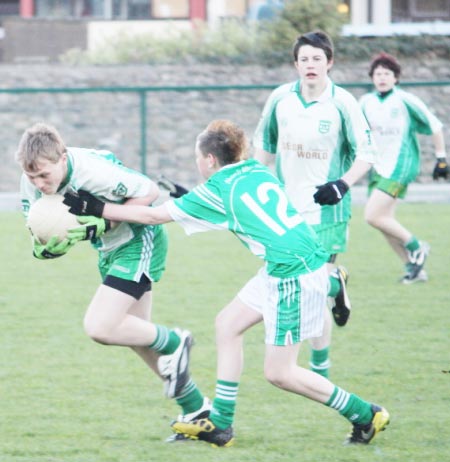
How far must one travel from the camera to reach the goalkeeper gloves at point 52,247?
5461 mm

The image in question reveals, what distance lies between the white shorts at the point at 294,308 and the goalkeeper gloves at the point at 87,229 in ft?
2.49

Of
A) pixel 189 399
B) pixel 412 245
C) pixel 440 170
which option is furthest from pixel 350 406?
pixel 440 170

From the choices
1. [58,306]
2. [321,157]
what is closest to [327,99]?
[321,157]

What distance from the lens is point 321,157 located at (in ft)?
22.9

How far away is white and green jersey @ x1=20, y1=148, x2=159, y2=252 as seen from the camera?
558cm

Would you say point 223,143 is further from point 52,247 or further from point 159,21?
point 159,21

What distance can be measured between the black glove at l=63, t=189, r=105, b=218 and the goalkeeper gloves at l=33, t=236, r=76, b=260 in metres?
0.14

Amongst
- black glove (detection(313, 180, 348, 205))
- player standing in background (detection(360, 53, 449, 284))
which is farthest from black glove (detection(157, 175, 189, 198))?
player standing in background (detection(360, 53, 449, 284))

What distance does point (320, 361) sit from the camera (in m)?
6.61

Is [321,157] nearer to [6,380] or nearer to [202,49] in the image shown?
[6,380]

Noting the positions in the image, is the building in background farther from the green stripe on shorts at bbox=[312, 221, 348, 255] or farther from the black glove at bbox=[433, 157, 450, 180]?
the green stripe on shorts at bbox=[312, 221, 348, 255]

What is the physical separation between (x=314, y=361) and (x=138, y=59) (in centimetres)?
1677

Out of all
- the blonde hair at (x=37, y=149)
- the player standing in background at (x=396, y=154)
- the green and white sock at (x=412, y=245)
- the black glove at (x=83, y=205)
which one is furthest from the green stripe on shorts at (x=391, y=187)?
the blonde hair at (x=37, y=149)

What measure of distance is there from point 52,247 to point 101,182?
37 centimetres
